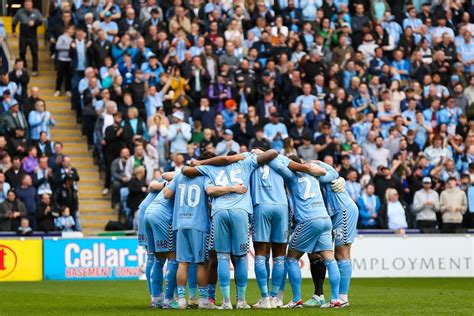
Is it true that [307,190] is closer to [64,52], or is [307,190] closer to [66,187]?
[66,187]

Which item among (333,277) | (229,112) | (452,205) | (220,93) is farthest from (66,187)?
(333,277)

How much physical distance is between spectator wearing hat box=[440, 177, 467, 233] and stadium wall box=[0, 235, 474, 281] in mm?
1170

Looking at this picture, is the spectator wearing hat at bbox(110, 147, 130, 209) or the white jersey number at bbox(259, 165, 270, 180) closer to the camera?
the white jersey number at bbox(259, 165, 270, 180)

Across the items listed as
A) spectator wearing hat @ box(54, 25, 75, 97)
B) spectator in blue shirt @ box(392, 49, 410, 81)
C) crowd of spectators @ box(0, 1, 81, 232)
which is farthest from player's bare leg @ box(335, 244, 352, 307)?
spectator in blue shirt @ box(392, 49, 410, 81)

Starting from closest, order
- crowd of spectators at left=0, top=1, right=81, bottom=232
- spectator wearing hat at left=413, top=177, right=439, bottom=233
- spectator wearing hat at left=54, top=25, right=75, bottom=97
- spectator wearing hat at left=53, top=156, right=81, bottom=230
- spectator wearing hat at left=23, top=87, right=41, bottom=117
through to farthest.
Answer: crowd of spectators at left=0, top=1, right=81, bottom=232, spectator wearing hat at left=53, top=156, right=81, bottom=230, spectator wearing hat at left=413, top=177, right=439, bottom=233, spectator wearing hat at left=23, top=87, right=41, bottom=117, spectator wearing hat at left=54, top=25, right=75, bottom=97

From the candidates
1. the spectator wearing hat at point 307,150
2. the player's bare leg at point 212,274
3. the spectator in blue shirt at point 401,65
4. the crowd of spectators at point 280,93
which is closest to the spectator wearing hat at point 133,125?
the crowd of spectators at point 280,93

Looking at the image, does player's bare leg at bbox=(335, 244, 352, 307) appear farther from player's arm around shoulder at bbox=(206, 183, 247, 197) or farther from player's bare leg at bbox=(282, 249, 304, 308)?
player's arm around shoulder at bbox=(206, 183, 247, 197)

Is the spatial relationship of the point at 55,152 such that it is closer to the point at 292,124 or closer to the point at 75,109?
the point at 75,109

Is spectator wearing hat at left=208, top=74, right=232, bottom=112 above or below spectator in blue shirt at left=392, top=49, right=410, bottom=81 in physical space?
below

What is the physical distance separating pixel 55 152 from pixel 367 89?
10000mm

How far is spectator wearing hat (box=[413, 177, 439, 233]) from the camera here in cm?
3475

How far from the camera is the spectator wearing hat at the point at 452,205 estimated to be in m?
34.5

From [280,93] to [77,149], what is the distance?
6201mm

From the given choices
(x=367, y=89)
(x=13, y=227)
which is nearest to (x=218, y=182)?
(x=13, y=227)
